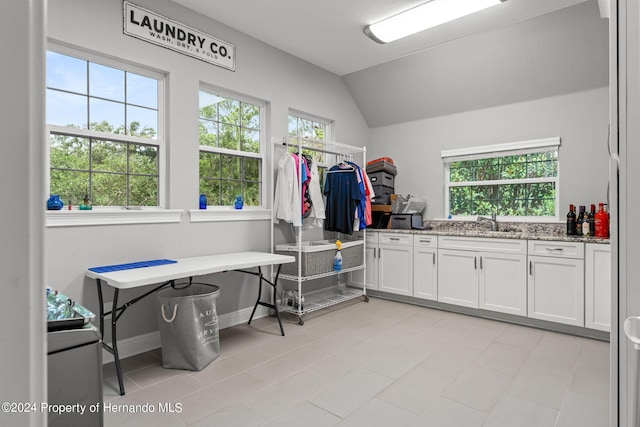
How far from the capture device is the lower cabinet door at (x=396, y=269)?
4.50 meters

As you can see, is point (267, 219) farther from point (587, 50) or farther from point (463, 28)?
point (587, 50)

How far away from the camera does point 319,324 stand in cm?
377

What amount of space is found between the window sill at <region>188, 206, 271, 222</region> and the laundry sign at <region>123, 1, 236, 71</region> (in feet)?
4.60

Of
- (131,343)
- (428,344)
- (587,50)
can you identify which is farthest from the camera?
(587,50)

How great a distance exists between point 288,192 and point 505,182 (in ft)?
8.80

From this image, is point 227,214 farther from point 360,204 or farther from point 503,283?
point 503,283

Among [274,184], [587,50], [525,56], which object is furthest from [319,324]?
[587,50]

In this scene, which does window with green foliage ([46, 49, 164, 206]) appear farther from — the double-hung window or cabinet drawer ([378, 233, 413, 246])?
cabinet drawer ([378, 233, 413, 246])

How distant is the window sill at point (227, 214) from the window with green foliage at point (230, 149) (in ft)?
0.38

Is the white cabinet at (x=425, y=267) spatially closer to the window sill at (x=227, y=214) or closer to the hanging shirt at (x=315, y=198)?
the hanging shirt at (x=315, y=198)

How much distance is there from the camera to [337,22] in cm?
354

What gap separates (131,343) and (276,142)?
2372 millimetres

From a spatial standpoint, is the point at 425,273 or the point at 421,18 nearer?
the point at 421,18
